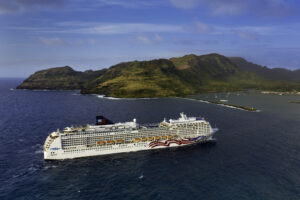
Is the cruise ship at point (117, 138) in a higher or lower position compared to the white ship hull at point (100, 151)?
higher

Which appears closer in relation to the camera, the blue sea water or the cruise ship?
the blue sea water

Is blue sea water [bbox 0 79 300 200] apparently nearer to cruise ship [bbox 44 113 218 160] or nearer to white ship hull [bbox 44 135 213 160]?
white ship hull [bbox 44 135 213 160]

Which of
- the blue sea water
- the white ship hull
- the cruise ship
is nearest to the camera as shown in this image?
the blue sea water

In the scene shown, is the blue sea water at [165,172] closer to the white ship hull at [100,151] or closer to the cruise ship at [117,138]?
the white ship hull at [100,151]

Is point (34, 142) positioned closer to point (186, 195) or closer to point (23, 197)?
point (23, 197)

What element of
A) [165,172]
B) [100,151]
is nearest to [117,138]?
[100,151]

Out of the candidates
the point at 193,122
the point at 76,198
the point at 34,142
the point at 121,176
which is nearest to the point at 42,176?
the point at 76,198

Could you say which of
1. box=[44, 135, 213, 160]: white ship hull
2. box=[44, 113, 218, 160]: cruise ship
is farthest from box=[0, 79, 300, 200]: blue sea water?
box=[44, 113, 218, 160]: cruise ship

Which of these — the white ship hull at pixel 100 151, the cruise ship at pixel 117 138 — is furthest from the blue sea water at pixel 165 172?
the cruise ship at pixel 117 138

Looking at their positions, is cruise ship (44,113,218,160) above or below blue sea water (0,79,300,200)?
above
